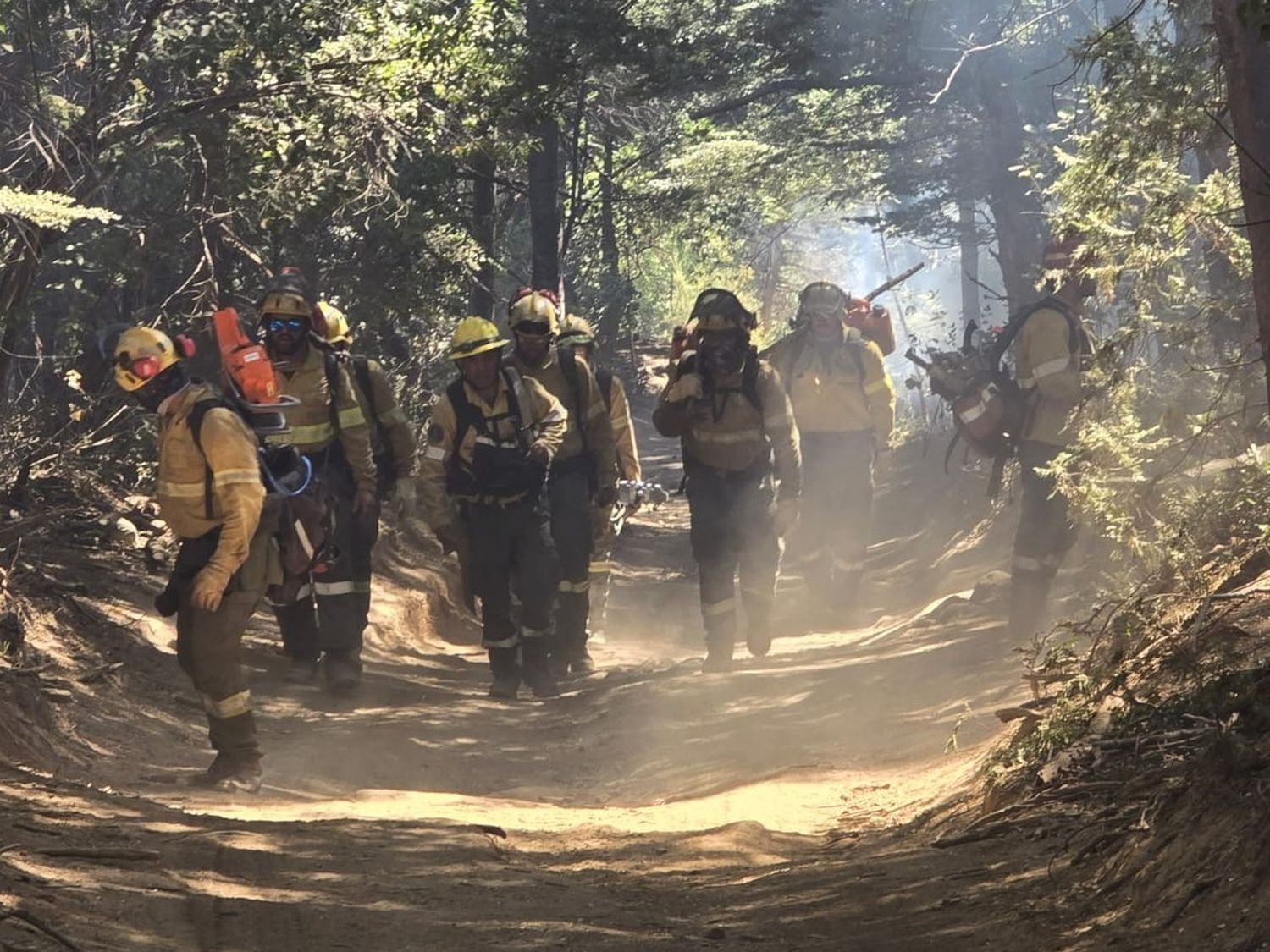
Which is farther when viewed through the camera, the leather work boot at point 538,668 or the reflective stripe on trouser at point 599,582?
the reflective stripe on trouser at point 599,582

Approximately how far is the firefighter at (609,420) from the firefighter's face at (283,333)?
2129mm

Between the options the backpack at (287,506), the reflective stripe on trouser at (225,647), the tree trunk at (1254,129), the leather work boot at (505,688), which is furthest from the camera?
the leather work boot at (505,688)

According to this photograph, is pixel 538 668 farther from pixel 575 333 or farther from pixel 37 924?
pixel 37 924

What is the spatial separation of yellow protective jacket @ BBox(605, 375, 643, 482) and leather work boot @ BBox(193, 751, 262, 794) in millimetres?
4378

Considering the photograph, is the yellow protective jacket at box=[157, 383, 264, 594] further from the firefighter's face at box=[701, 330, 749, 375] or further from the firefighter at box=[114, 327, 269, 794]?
the firefighter's face at box=[701, 330, 749, 375]

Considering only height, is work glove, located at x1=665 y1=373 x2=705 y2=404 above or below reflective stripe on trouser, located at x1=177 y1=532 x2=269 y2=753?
above

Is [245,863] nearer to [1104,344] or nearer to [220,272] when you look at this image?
[1104,344]

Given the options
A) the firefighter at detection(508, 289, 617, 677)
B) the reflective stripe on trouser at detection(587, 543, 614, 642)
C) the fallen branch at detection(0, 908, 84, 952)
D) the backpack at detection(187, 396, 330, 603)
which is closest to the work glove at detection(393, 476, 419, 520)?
the reflective stripe on trouser at detection(587, 543, 614, 642)

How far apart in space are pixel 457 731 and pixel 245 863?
4.31 metres

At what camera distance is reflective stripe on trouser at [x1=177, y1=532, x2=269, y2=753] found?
7.46 metres

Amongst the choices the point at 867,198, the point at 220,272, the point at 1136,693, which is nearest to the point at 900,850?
the point at 1136,693

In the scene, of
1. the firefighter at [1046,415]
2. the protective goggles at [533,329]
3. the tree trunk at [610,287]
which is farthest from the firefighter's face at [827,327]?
the tree trunk at [610,287]

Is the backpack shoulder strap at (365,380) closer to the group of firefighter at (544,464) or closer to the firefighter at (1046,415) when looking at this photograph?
the group of firefighter at (544,464)

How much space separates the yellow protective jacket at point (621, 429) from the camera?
38.5 ft
